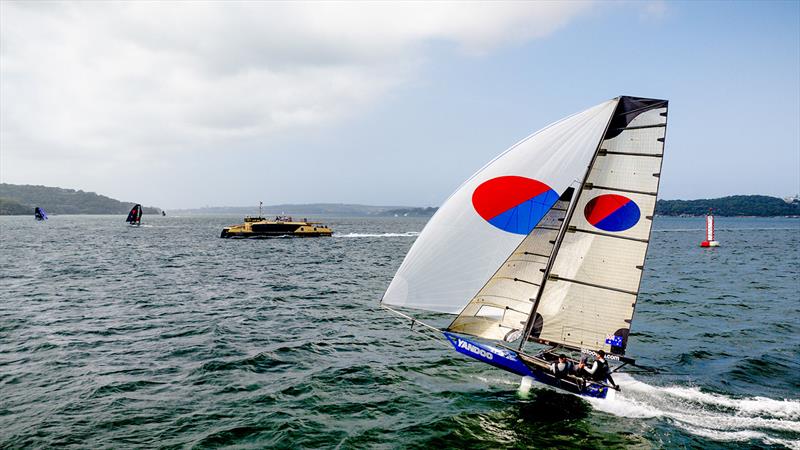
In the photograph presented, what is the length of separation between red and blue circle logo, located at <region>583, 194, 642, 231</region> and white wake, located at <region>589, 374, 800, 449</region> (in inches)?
179

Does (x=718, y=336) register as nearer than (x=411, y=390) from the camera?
No

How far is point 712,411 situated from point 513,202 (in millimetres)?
7705

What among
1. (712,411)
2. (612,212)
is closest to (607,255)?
(612,212)

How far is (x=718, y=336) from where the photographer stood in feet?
62.8

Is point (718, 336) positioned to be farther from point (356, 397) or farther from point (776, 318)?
point (356, 397)

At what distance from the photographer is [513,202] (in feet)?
36.5

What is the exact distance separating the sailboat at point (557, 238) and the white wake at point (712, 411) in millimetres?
1378

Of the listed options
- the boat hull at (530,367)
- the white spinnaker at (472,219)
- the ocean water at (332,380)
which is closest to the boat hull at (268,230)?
the ocean water at (332,380)

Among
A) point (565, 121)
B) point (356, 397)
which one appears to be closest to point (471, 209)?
point (565, 121)

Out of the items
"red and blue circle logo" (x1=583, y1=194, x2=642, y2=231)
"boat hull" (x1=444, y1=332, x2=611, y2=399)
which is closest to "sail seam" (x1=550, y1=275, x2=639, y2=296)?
"red and blue circle logo" (x1=583, y1=194, x2=642, y2=231)

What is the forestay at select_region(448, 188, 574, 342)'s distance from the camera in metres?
11.8

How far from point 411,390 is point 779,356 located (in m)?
14.1

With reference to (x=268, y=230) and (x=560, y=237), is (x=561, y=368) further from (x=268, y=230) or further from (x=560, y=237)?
(x=268, y=230)

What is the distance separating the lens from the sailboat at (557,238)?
10773 millimetres
